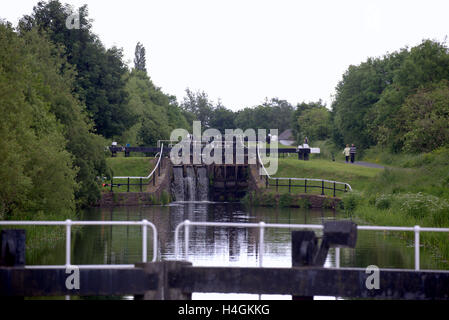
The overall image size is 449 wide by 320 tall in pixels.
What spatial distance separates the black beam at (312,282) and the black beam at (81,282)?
660 millimetres

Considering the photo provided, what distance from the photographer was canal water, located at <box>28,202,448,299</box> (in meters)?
19.5

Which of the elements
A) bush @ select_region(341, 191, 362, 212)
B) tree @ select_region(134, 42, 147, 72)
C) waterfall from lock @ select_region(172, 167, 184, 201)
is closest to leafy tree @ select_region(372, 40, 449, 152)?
waterfall from lock @ select_region(172, 167, 184, 201)

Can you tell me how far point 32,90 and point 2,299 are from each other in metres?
15.1

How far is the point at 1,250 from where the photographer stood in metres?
12.2

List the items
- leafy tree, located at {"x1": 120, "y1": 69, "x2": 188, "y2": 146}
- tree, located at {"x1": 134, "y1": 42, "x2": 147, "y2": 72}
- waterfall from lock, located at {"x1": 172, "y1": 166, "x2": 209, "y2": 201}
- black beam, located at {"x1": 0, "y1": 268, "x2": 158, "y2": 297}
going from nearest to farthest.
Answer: black beam, located at {"x1": 0, "y1": 268, "x2": 158, "y2": 297}
waterfall from lock, located at {"x1": 172, "y1": 166, "x2": 209, "y2": 201}
leafy tree, located at {"x1": 120, "y1": 69, "x2": 188, "y2": 146}
tree, located at {"x1": 134, "y1": 42, "x2": 147, "y2": 72}

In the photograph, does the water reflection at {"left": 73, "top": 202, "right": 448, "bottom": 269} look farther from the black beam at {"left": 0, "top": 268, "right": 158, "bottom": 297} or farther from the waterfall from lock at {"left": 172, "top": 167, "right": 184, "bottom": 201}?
the waterfall from lock at {"left": 172, "top": 167, "right": 184, "bottom": 201}

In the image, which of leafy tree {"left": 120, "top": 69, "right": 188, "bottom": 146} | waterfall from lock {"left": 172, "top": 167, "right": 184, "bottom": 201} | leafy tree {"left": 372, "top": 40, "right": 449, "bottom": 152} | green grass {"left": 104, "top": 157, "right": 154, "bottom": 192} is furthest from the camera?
leafy tree {"left": 120, "top": 69, "right": 188, "bottom": 146}

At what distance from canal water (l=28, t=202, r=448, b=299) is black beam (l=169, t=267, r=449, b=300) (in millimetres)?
2922

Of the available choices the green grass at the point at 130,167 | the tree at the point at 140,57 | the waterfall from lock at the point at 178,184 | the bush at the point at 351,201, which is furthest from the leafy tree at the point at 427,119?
the tree at the point at 140,57

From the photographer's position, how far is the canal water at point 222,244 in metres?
19.5

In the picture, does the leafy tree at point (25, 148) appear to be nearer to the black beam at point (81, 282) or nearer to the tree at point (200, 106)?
the black beam at point (81, 282)
